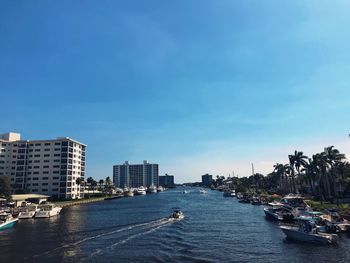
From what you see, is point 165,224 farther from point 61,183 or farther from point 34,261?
point 61,183

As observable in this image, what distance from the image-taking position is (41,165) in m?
177

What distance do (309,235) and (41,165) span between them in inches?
6262

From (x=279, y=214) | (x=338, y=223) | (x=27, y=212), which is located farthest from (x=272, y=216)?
(x=27, y=212)

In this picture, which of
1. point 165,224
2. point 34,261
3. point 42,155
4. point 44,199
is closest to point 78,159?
point 42,155

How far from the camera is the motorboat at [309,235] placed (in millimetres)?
49125

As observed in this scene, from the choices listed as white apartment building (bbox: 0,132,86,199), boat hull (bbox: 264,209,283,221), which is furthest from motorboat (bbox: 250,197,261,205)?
white apartment building (bbox: 0,132,86,199)

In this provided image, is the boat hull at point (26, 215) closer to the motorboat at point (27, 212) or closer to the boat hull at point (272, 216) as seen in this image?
the motorboat at point (27, 212)

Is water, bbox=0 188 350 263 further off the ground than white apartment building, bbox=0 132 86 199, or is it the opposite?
white apartment building, bbox=0 132 86 199

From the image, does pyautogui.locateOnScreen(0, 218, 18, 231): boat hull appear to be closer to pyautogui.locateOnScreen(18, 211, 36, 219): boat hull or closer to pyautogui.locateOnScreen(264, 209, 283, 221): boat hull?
pyautogui.locateOnScreen(18, 211, 36, 219): boat hull

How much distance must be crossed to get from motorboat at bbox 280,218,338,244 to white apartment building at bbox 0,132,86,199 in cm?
14082

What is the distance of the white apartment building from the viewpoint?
172625 mm

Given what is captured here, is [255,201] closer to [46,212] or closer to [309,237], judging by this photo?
[46,212]

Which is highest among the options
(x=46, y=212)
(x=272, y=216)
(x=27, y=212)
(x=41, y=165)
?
(x=41, y=165)

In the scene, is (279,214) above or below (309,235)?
above
